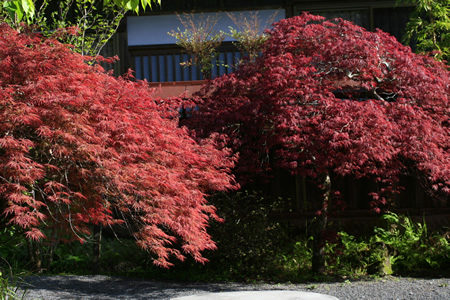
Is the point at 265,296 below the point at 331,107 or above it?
below

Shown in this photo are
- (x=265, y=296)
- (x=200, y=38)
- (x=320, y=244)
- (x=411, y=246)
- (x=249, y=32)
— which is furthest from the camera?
(x=200, y=38)

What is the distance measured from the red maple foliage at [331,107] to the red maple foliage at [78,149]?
1880 millimetres

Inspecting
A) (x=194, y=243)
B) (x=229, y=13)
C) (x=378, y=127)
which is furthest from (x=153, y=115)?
(x=229, y=13)

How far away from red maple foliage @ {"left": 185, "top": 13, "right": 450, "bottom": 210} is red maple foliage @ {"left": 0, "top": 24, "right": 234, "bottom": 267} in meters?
1.88

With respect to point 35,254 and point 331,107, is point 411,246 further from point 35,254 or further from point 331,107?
point 35,254

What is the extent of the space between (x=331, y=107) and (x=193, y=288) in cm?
332

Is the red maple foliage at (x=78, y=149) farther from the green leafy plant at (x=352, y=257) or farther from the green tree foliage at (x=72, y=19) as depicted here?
the green leafy plant at (x=352, y=257)

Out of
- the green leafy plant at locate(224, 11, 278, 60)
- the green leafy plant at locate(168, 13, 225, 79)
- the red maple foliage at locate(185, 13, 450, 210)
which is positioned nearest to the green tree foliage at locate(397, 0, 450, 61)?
the red maple foliage at locate(185, 13, 450, 210)

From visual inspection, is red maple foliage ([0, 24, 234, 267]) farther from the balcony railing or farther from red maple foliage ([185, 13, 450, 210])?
the balcony railing

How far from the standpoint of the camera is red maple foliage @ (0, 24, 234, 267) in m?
5.43

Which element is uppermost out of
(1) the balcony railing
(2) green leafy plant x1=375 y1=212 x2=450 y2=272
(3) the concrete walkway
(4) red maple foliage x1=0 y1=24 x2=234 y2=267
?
(1) the balcony railing

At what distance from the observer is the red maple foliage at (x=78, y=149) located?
5434 millimetres

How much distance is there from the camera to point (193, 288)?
8188mm

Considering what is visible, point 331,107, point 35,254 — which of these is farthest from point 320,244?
point 35,254
